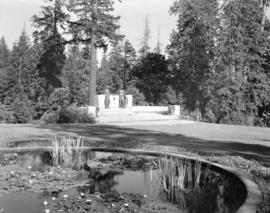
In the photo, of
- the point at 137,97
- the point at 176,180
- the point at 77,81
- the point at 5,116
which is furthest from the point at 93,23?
the point at 176,180

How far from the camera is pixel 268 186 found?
18.6 ft

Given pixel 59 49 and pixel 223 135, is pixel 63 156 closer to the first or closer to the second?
pixel 223 135

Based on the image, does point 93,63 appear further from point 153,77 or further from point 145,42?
point 145,42

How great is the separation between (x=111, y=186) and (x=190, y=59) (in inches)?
924

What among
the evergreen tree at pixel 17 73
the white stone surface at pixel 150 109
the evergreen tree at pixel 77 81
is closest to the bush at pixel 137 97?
the white stone surface at pixel 150 109

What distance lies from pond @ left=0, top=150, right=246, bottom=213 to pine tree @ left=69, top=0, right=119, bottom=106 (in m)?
21.1

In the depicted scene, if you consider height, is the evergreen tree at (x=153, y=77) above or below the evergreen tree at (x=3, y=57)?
below

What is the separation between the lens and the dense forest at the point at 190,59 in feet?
84.0

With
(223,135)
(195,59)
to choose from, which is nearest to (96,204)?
(223,135)

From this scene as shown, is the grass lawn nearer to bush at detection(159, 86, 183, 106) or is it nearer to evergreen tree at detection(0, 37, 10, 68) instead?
bush at detection(159, 86, 183, 106)

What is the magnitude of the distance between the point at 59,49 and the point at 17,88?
434 inches

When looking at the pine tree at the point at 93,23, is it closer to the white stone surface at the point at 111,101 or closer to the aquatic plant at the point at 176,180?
the white stone surface at the point at 111,101

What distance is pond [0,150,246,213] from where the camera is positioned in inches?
204

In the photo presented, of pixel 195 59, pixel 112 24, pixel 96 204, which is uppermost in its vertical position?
pixel 112 24
